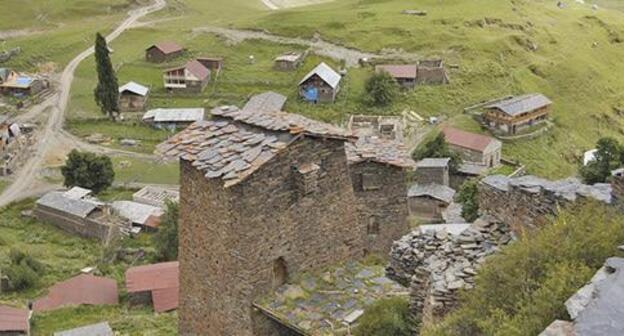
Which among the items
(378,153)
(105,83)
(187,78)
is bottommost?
(187,78)

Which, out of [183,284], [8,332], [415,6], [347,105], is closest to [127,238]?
[8,332]

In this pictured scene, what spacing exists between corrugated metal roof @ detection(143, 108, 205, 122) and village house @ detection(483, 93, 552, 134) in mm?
32666

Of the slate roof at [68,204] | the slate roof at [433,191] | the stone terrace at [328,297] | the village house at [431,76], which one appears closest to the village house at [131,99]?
the slate roof at [68,204]

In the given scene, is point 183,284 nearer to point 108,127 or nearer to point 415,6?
point 108,127

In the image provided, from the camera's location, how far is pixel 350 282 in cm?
1858

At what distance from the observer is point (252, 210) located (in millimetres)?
17062

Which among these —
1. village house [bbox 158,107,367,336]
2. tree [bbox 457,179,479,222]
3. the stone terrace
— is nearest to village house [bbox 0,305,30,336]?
village house [bbox 158,107,367,336]

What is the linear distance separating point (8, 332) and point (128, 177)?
113ft

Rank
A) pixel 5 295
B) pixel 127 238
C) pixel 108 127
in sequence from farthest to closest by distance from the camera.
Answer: pixel 108 127 < pixel 127 238 < pixel 5 295

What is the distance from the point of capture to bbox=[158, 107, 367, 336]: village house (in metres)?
17.1

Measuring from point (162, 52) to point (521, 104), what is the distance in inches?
1835

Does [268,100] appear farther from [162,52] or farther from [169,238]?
[169,238]

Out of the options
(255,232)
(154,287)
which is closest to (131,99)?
(154,287)

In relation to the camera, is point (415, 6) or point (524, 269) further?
point (415, 6)
